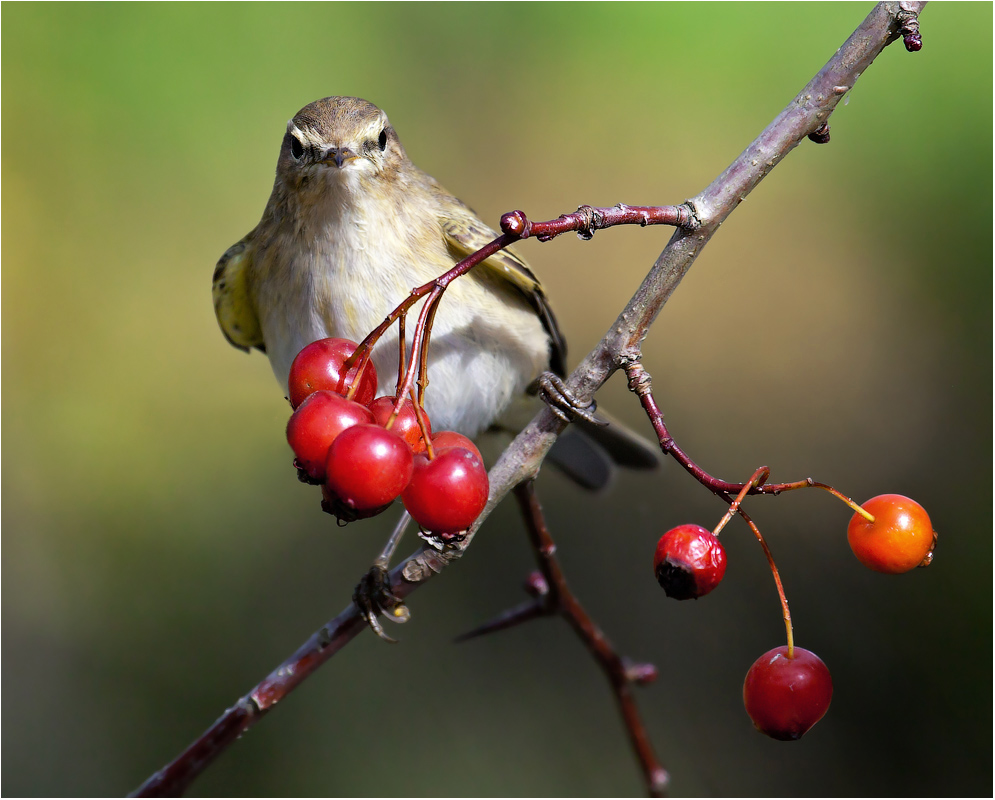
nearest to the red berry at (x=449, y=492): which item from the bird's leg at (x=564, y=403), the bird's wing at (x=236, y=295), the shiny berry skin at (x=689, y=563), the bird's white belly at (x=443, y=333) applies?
the shiny berry skin at (x=689, y=563)

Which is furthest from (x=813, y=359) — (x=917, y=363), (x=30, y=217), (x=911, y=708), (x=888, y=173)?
(x=30, y=217)

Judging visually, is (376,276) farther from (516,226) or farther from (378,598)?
(516,226)

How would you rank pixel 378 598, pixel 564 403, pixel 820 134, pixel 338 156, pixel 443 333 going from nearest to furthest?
pixel 820 134, pixel 564 403, pixel 338 156, pixel 378 598, pixel 443 333

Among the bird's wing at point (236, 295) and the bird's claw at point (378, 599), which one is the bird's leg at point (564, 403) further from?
the bird's wing at point (236, 295)

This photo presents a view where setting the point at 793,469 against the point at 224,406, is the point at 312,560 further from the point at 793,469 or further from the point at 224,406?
the point at 793,469

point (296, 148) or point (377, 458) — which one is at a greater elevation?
point (296, 148)

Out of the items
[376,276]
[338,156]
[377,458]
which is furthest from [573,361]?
[377,458]
